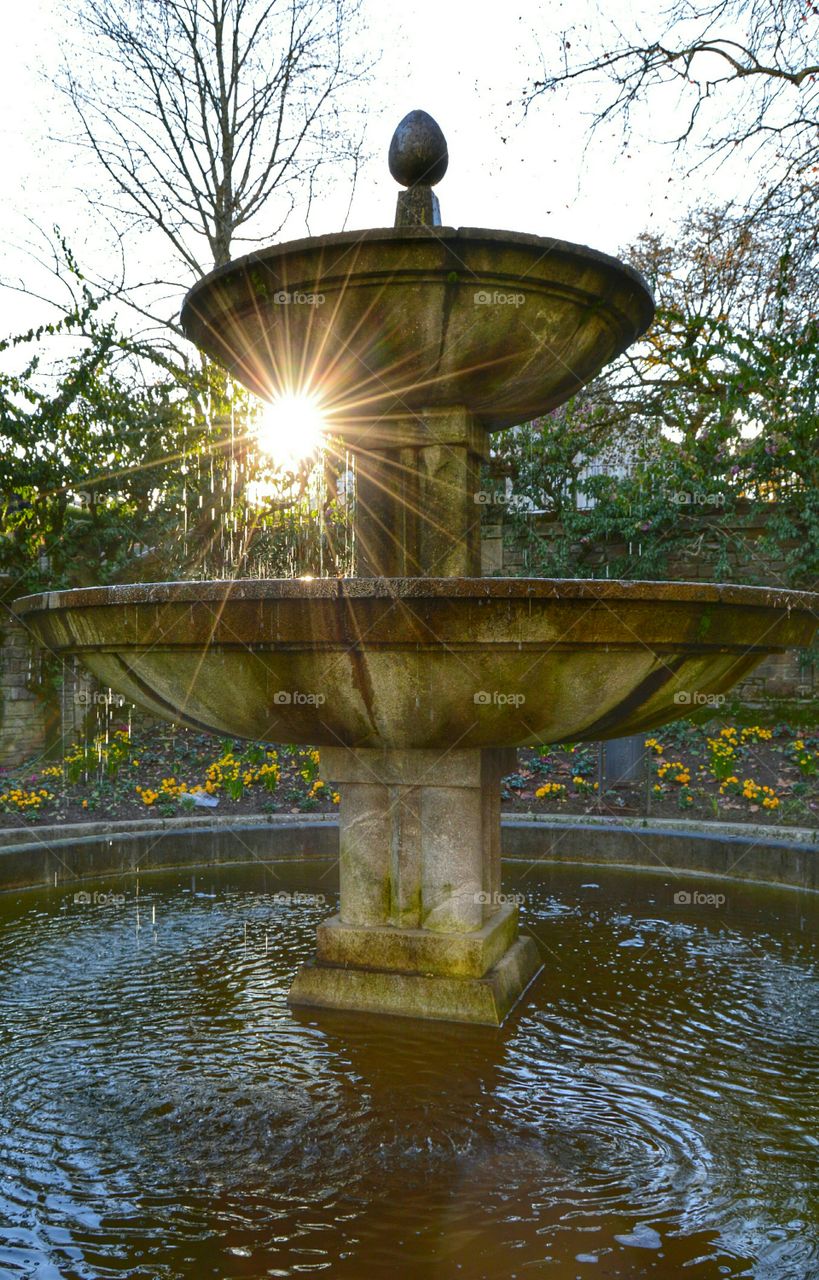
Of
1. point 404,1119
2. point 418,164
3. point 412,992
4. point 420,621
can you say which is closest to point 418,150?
point 418,164

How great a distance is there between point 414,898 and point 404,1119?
100 centimetres

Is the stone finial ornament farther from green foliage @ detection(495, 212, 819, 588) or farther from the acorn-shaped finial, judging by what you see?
green foliage @ detection(495, 212, 819, 588)

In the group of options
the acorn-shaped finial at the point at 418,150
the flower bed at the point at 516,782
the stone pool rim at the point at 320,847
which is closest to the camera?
the acorn-shaped finial at the point at 418,150

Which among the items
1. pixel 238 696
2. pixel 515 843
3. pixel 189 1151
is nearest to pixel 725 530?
pixel 515 843

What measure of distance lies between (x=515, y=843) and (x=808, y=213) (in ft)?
23.8

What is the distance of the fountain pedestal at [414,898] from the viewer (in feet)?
10.8

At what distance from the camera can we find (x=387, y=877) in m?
3.51

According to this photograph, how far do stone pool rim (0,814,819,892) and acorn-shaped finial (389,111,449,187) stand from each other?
3.59 meters

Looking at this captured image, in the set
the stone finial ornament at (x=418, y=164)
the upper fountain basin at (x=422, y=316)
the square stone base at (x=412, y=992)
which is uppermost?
the stone finial ornament at (x=418, y=164)

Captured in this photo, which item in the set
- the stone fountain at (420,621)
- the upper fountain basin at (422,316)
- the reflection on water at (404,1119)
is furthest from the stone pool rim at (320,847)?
the upper fountain basin at (422,316)

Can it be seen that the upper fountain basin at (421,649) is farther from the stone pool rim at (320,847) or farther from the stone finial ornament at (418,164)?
the stone pool rim at (320,847)

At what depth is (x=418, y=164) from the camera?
3.79 m

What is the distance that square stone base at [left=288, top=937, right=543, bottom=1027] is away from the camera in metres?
3.22

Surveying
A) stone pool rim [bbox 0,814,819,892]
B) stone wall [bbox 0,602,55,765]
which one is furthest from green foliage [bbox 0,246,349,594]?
stone pool rim [bbox 0,814,819,892]
